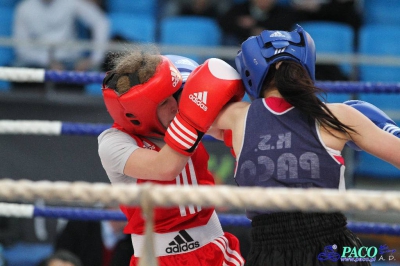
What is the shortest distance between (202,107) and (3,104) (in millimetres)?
2760

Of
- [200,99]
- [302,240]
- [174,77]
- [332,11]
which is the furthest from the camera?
[332,11]

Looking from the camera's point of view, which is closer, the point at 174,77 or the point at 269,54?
the point at 269,54

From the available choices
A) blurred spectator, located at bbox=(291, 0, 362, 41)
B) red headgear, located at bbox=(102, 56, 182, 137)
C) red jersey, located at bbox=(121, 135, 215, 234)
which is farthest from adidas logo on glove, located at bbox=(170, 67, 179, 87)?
blurred spectator, located at bbox=(291, 0, 362, 41)

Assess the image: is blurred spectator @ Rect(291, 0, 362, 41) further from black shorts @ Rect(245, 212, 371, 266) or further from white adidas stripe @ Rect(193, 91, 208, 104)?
black shorts @ Rect(245, 212, 371, 266)

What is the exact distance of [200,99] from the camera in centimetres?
184

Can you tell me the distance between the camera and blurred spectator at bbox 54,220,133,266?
3.65m

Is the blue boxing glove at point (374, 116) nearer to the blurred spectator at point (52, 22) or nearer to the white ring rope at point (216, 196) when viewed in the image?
the white ring rope at point (216, 196)

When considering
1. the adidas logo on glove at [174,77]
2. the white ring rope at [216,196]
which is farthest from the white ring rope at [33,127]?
the white ring rope at [216,196]

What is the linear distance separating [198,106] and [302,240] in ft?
1.61

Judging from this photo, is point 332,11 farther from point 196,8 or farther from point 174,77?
point 174,77

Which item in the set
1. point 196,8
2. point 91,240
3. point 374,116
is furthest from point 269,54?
point 196,8

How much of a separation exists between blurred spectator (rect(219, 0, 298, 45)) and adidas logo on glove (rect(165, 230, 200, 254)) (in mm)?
3048

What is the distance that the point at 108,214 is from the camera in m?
2.74

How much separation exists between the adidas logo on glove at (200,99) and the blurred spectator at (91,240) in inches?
76.6
